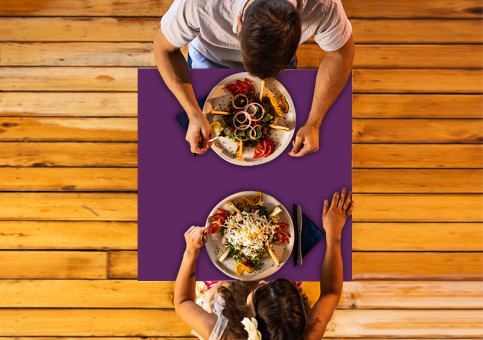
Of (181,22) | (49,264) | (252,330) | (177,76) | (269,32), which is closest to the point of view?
(269,32)

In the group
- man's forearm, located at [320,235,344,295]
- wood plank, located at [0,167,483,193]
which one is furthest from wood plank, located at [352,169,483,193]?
man's forearm, located at [320,235,344,295]

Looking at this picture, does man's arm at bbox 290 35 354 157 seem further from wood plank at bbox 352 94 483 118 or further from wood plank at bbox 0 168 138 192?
wood plank at bbox 0 168 138 192

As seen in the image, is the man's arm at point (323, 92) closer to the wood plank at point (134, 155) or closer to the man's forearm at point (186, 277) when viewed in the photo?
the man's forearm at point (186, 277)

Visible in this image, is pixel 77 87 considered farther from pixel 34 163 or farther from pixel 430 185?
pixel 430 185

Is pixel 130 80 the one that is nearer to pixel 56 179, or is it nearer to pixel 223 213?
pixel 56 179

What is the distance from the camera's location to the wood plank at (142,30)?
2457 millimetres

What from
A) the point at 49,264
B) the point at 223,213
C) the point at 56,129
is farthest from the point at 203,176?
the point at 49,264

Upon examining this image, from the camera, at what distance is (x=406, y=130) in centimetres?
247

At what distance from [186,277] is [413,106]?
73.9 inches

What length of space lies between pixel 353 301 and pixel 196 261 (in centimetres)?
139

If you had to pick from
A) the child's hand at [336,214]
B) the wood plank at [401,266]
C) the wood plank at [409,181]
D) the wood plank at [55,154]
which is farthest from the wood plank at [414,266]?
the wood plank at [55,154]

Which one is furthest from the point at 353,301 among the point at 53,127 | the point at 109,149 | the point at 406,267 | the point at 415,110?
the point at 53,127

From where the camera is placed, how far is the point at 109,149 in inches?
96.3

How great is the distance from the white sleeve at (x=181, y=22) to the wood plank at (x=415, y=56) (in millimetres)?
1211
